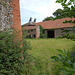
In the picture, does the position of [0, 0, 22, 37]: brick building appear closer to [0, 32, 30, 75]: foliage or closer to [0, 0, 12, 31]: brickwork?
[0, 0, 12, 31]: brickwork

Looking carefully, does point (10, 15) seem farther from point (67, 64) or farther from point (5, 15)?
point (67, 64)

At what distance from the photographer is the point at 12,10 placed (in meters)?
3.60

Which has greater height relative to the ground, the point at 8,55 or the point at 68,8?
the point at 68,8

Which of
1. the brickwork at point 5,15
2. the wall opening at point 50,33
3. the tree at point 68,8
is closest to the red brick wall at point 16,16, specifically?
the brickwork at point 5,15

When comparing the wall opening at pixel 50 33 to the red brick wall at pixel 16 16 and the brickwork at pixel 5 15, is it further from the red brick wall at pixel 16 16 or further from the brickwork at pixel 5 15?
the brickwork at pixel 5 15

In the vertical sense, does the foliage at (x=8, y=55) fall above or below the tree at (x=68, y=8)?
below

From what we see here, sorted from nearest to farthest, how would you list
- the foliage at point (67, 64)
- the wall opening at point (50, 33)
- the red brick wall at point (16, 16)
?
the foliage at point (67, 64)
the red brick wall at point (16, 16)
the wall opening at point (50, 33)

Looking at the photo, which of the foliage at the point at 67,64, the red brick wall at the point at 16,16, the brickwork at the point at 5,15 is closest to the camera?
the foliage at the point at 67,64

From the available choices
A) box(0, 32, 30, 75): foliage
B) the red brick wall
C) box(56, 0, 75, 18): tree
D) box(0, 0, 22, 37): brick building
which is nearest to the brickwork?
box(0, 0, 22, 37): brick building

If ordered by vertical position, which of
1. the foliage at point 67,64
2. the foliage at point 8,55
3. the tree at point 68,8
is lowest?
the foliage at point 8,55

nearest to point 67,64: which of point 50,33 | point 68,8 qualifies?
point 68,8

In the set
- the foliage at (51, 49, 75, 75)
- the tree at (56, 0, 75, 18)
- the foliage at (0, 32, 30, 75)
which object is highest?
the tree at (56, 0, 75, 18)

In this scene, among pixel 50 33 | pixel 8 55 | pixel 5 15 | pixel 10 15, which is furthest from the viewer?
pixel 50 33

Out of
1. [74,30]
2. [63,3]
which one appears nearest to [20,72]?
[74,30]
